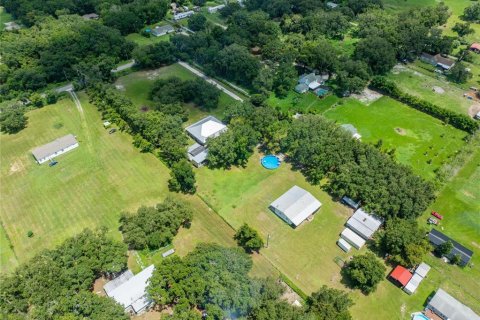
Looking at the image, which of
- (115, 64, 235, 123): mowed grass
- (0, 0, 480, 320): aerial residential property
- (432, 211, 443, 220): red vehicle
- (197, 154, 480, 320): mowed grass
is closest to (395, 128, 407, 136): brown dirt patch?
(0, 0, 480, 320): aerial residential property

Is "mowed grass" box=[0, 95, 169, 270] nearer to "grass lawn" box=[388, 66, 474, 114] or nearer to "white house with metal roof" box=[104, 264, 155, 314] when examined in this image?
"white house with metal roof" box=[104, 264, 155, 314]

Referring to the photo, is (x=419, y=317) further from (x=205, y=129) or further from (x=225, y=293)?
(x=205, y=129)

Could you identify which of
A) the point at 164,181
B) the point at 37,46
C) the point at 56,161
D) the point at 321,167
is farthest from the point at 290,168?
the point at 37,46

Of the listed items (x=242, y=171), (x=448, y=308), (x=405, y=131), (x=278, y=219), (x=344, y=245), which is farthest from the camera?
(x=405, y=131)

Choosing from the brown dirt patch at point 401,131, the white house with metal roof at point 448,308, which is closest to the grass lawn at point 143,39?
the brown dirt patch at point 401,131

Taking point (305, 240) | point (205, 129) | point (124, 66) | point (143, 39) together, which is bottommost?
point (124, 66)

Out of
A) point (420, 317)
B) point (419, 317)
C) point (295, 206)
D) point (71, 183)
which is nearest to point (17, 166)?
point (71, 183)
